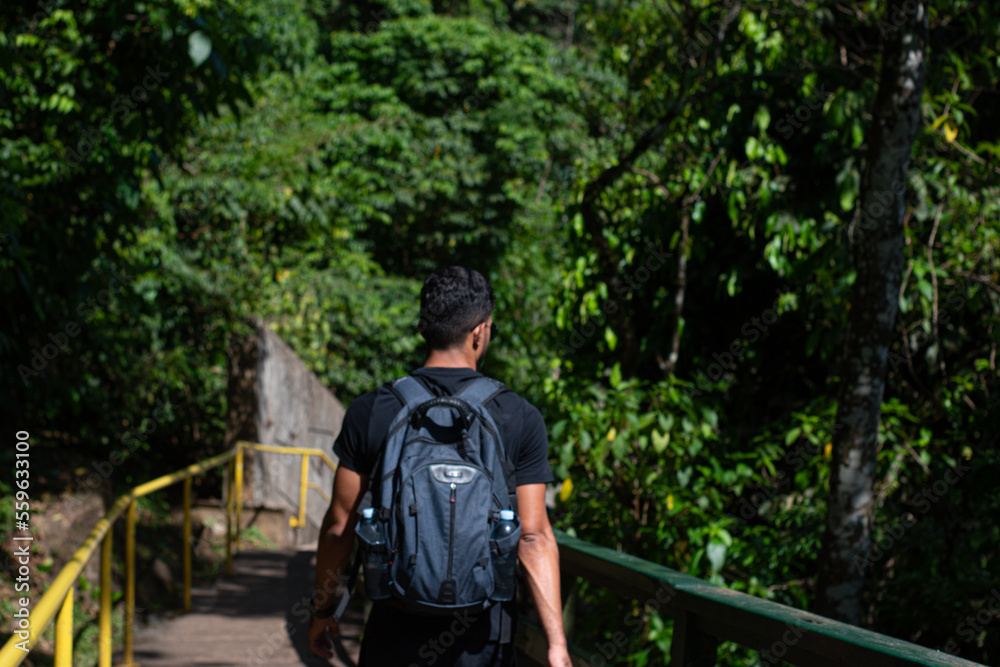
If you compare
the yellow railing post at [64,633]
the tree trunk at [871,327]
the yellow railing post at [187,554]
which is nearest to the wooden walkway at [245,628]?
the yellow railing post at [187,554]

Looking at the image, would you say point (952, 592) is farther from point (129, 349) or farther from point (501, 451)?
point (129, 349)

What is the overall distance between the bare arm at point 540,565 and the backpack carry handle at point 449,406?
0.85 ft

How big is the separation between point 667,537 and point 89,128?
177 inches

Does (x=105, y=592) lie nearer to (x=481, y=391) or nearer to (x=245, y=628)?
(x=245, y=628)

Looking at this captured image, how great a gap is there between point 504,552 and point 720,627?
2.54ft

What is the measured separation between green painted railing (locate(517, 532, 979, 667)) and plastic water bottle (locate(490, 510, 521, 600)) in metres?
0.65

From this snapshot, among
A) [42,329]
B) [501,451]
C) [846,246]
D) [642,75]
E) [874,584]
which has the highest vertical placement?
[642,75]

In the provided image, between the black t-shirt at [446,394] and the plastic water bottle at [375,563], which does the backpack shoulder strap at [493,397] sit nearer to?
the black t-shirt at [446,394]

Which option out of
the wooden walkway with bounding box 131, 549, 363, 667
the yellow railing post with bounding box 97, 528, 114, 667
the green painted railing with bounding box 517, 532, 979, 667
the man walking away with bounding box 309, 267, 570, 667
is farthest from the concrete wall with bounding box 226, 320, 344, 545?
the man walking away with bounding box 309, 267, 570, 667

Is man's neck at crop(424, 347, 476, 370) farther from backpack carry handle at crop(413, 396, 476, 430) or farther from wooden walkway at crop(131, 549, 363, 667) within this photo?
wooden walkway at crop(131, 549, 363, 667)

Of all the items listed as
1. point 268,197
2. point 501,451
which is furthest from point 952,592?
point 268,197

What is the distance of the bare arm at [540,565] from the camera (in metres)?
2.08

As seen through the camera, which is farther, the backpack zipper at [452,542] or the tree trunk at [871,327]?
the tree trunk at [871,327]

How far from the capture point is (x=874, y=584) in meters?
4.32
